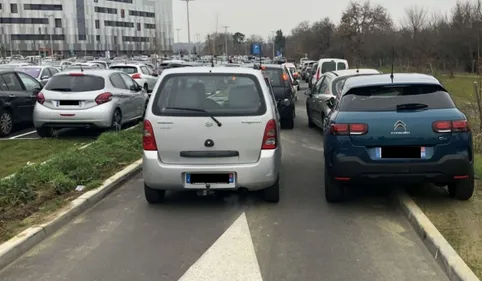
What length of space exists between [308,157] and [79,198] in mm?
4733

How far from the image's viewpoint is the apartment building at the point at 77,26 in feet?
396

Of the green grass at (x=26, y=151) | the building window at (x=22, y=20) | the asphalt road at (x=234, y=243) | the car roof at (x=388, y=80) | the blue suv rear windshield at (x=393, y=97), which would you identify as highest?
the building window at (x=22, y=20)

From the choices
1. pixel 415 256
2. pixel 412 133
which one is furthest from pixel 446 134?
pixel 415 256

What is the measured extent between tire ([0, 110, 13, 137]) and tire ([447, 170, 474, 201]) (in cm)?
998

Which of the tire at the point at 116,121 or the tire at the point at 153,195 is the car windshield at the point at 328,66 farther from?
the tire at the point at 153,195

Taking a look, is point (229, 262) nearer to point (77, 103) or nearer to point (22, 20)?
point (77, 103)

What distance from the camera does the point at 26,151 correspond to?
10.8m

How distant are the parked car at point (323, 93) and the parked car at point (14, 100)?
711cm

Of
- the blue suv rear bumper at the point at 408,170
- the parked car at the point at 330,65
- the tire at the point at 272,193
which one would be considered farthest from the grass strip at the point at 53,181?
the parked car at the point at 330,65

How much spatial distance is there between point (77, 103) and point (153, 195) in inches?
233

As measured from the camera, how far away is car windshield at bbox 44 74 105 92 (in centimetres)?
1222

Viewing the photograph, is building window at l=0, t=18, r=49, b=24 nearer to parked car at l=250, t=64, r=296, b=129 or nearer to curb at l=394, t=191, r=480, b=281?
parked car at l=250, t=64, r=296, b=129

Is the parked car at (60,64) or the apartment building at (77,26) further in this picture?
the apartment building at (77,26)

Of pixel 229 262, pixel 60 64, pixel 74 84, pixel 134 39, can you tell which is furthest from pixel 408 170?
pixel 134 39
